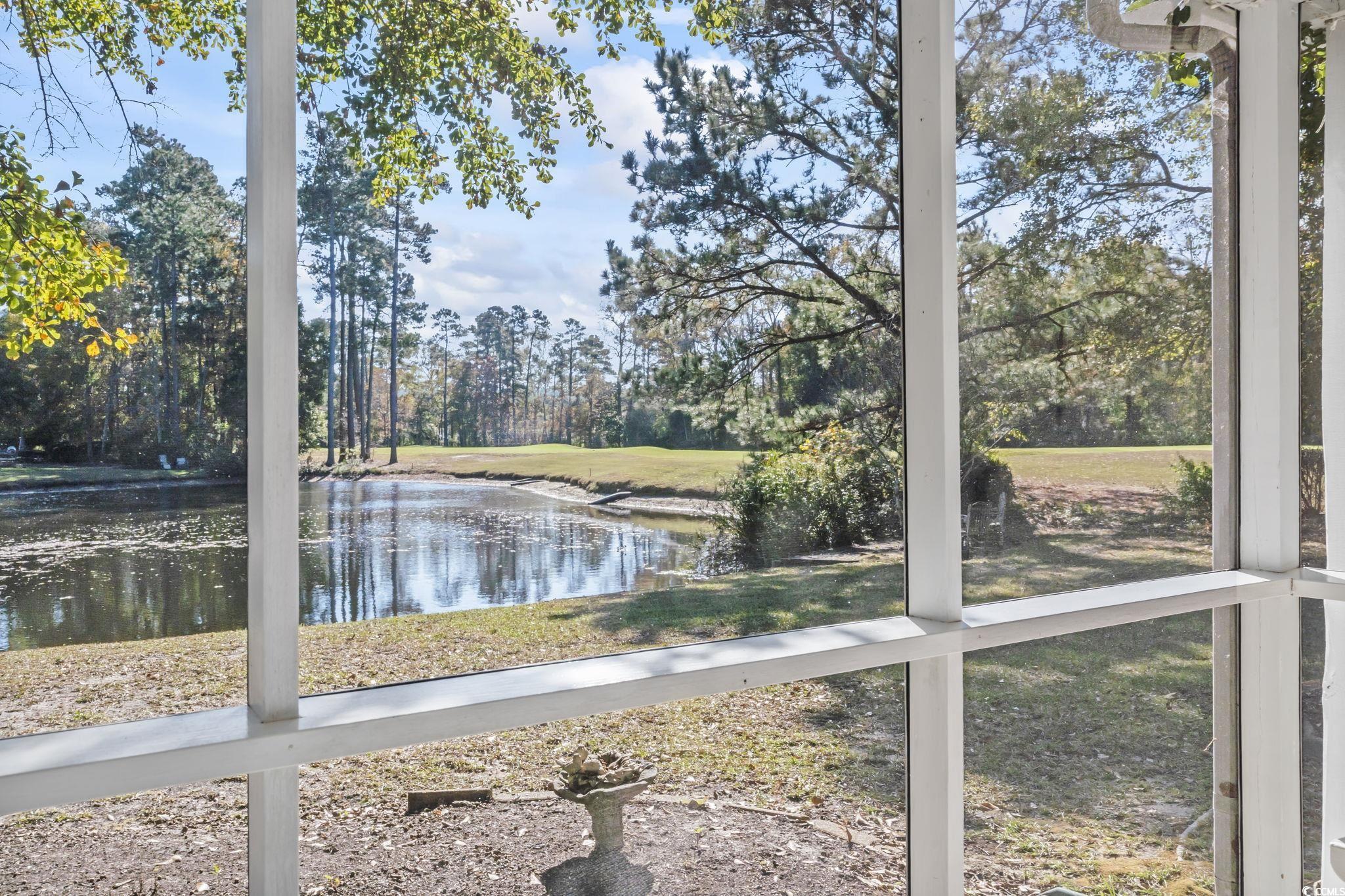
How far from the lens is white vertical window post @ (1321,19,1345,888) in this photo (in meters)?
1.91

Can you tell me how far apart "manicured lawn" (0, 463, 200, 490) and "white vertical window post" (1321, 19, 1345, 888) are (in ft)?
8.42

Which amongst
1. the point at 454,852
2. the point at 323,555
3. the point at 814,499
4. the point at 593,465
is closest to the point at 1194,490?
the point at 814,499

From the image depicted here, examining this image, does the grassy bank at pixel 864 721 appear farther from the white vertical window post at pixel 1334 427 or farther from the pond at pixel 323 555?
the white vertical window post at pixel 1334 427

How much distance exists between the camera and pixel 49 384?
1244mm

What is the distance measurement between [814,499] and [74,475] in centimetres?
154

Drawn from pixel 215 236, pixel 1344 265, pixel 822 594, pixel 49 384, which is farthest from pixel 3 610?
pixel 1344 265

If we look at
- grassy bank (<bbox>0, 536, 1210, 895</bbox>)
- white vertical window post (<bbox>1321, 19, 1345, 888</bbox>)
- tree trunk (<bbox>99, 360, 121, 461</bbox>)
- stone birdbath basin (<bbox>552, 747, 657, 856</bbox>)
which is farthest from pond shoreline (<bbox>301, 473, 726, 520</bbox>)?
white vertical window post (<bbox>1321, 19, 1345, 888</bbox>)

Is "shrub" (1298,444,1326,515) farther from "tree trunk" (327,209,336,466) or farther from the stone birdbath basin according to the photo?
"tree trunk" (327,209,336,466)

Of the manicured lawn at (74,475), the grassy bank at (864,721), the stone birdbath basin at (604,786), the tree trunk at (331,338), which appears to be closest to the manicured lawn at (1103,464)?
the grassy bank at (864,721)

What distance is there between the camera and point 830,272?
2.04 metres

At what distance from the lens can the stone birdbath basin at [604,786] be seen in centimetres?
160

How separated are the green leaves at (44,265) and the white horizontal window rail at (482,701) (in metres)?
0.63

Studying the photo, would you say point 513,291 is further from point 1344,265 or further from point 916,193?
point 1344,265

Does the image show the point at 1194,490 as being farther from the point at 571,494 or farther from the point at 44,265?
the point at 44,265
